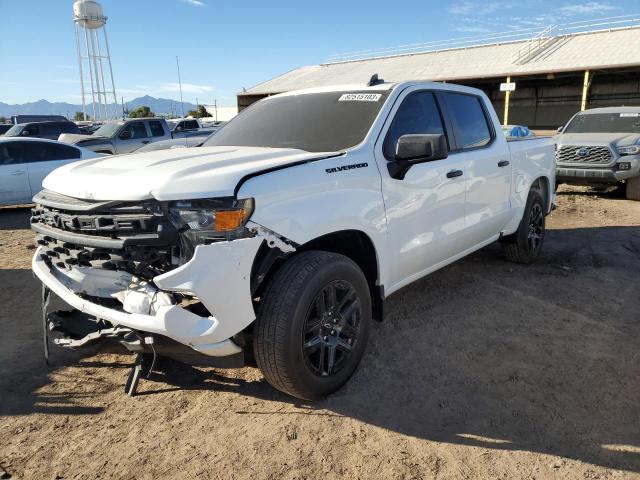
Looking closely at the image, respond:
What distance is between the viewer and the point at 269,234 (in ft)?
8.78

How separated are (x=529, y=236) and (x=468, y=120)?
1903 mm

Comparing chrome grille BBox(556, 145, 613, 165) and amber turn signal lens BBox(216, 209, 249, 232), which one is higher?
amber turn signal lens BBox(216, 209, 249, 232)

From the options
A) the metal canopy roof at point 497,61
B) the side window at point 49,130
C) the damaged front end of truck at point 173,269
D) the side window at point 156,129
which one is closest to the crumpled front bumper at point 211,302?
the damaged front end of truck at point 173,269

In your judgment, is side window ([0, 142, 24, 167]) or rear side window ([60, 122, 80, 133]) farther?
rear side window ([60, 122, 80, 133])

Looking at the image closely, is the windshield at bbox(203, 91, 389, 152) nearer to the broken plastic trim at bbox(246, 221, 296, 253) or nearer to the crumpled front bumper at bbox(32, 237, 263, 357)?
the broken plastic trim at bbox(246, 221, 296, 253)

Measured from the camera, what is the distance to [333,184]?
3.04m

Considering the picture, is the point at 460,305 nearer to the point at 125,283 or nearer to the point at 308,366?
the point at 308,366

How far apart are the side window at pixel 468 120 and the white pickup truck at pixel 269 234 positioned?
0.22 meters

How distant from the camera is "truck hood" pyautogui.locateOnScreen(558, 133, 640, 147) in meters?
10.3

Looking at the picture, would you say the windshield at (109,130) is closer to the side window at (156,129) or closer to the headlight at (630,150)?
the side window at (156,129)

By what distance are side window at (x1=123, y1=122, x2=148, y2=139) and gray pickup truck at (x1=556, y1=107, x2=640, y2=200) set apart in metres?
12.2

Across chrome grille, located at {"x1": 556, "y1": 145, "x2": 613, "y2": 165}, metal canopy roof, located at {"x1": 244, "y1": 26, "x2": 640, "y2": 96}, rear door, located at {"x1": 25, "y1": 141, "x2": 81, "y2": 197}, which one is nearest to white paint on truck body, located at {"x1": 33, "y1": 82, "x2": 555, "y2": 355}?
chrome grille, located at {"x1": 556, "y1": 145, "x2": 613, "y2": 165}

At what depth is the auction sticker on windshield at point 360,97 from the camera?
12.4 feet

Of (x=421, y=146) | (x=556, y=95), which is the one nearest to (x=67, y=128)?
(x=421, y=146)
